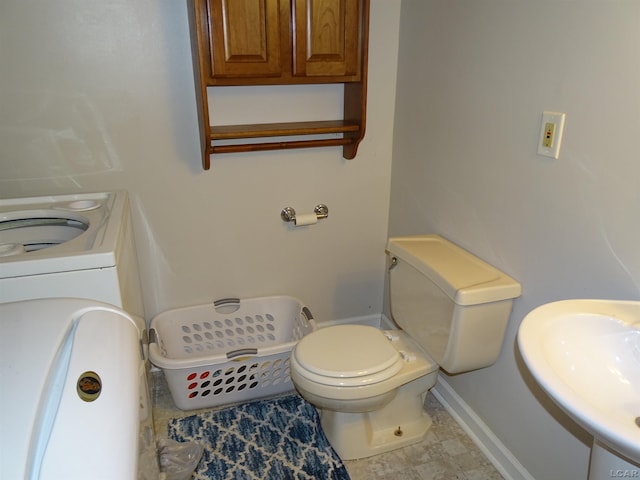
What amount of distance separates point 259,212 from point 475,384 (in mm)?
1180

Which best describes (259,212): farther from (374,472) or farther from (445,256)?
(374,472)

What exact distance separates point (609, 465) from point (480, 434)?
2.88 feet

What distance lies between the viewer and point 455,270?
1612 millimetres

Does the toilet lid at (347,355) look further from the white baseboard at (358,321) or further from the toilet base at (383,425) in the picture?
the white baseboard at (358,321)

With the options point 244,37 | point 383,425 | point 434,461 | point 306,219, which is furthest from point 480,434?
point 244,37

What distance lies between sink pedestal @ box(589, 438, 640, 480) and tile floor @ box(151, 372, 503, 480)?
0.75 m

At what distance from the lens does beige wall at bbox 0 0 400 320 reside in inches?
67.4

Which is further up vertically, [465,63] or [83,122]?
[465,63]

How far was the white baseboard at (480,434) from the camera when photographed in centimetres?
167

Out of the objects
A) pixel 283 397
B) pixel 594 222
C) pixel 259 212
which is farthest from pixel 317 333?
pixel 594 222

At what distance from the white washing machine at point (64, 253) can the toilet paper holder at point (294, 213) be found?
29.5 inches

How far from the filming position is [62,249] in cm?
118

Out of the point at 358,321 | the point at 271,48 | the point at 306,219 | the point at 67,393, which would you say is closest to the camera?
the point at 67,393

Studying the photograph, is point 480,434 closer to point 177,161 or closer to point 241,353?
point 241,353
